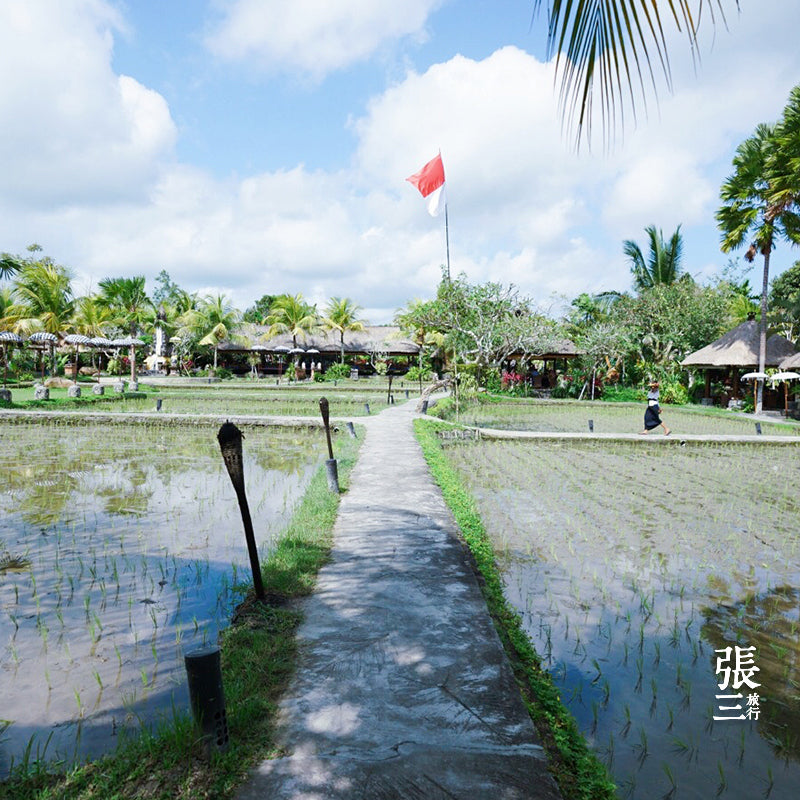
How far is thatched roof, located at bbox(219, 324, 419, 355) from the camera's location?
37.5 metres

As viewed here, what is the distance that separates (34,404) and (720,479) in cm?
1709

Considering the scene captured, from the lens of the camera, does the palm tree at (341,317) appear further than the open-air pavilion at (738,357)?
Yes

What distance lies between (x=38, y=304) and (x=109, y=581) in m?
26.4

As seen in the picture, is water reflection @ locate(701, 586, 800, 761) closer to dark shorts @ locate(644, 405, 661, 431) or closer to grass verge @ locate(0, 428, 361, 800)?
grass verge @ locate(0, 428, 361, 800)

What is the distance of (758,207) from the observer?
18.7m

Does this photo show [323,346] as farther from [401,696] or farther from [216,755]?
[216,755]

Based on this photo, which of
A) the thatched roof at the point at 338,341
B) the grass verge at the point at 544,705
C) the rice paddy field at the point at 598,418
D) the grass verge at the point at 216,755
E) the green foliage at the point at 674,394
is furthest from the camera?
the thatched roof at the point at 338,341

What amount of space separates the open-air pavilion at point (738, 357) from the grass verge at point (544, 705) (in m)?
19.3

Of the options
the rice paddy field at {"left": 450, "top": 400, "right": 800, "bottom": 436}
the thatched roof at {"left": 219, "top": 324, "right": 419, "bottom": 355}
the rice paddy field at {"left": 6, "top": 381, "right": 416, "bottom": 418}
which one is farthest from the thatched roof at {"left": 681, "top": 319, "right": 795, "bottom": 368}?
the thatched roof at {"left": 219, "top": 324, "right": 419, "bottom": 355}

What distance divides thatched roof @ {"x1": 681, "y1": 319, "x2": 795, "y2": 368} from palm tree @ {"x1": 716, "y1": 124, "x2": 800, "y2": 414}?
1.83 metres

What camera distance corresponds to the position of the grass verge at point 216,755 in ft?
7.24

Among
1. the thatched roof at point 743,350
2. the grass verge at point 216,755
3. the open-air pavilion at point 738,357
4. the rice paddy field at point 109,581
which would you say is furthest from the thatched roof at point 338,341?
the grass verge at point 216,755

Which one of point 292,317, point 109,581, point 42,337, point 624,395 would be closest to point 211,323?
point 292,317

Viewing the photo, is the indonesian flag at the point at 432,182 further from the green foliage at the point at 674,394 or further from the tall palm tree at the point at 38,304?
the tall palm tree at the point at 38,304
